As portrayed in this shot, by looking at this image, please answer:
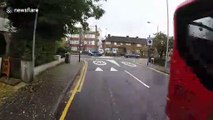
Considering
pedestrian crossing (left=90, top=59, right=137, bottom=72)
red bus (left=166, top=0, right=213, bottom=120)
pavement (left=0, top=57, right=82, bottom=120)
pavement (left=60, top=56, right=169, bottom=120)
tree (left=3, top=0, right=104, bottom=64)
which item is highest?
tree (left=3, top=0, right=104, bottom=64)

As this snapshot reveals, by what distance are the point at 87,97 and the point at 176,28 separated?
11.7m

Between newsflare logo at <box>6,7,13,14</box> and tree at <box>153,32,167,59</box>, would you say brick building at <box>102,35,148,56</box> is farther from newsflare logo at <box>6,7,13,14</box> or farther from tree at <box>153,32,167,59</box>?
newsflare logo at <box>6,7,13,14</box>

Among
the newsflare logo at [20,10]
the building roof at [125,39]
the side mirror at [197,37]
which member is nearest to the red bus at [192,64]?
the side mirror at [197,37]

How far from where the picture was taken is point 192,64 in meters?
6.06

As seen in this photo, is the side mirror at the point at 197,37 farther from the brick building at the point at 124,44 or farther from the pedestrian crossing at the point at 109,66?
the brick building at the point at 124,44

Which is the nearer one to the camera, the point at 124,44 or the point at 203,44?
the point at 203,44

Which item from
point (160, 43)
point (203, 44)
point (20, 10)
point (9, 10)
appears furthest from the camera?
point (160, 43)

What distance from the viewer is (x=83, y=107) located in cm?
1499

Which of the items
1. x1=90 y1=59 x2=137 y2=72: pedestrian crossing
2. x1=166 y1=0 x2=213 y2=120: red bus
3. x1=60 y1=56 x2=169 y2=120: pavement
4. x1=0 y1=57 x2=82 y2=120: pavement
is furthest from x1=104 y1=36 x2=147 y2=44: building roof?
x1=166 y1=0 x2=213 y2=120: red bus

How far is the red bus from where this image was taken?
5684 millimetres

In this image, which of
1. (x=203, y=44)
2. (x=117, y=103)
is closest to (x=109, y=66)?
(x=117, y=103)

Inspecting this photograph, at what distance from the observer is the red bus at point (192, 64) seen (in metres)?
5.68

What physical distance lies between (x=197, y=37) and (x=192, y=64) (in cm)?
37

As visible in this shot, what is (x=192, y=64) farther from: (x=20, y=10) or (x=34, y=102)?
(x=20, y=10)
